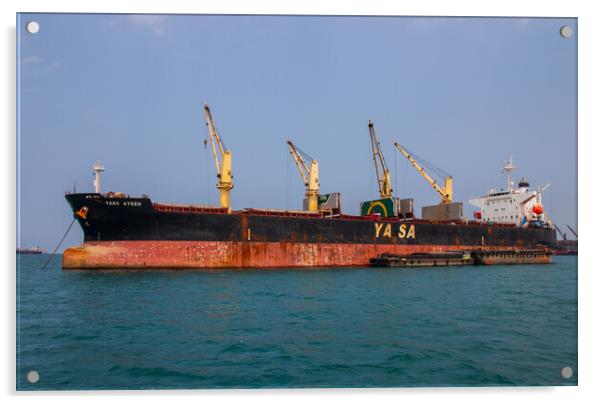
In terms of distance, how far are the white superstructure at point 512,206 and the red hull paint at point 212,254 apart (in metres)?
26.2

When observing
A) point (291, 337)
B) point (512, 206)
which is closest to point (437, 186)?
point (512, 206)

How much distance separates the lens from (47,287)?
25.1 metres

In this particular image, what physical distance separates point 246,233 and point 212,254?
127 inches

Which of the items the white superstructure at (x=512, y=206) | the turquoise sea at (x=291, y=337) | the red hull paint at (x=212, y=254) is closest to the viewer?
the turquoise sea at (x=291, y=337)

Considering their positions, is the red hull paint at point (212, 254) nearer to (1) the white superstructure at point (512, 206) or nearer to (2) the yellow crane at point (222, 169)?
(2) the yellow crane at point (222, 169)

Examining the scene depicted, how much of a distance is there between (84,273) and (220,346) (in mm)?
22266

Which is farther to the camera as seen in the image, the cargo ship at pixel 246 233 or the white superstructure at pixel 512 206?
the white superstructure at pixel 512 206

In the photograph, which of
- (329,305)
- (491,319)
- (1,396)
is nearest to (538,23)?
(491,319)

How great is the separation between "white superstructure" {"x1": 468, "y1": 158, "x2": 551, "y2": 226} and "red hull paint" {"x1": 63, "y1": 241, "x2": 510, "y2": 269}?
2615cm

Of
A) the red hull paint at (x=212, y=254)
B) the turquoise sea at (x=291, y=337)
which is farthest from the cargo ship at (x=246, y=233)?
the turquoise sea at (x=291, y=337)

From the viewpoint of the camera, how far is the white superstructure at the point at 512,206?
58156 millimetres

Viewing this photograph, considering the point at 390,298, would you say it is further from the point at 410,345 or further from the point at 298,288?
the point at 410,345

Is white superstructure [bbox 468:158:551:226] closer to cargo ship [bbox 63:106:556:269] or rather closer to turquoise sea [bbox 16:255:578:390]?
cargo ship [bbox 63:106:556:269]

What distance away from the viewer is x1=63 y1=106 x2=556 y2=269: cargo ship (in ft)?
107
